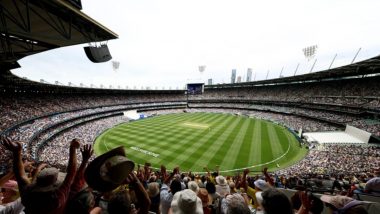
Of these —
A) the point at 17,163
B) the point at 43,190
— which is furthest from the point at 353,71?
the point at 17,163

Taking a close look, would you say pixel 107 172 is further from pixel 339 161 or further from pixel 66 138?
pixel 66 138

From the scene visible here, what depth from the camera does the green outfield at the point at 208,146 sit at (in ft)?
70.3

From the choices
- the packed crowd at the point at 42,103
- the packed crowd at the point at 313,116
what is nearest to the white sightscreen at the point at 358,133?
the packed crowd at the point at 313,116

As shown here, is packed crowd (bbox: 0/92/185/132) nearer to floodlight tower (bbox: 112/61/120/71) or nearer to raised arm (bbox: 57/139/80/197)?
floodlight tower (bbox: 112/61/120/71)

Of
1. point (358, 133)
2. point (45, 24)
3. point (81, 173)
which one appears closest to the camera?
point (81, 173)

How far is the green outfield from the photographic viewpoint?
70.3ft

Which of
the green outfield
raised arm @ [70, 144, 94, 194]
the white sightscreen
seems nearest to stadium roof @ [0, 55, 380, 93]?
the white sightscreen

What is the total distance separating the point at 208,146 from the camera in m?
27.1

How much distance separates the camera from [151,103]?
67812mm

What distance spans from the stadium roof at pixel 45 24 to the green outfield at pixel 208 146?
51.0 ft

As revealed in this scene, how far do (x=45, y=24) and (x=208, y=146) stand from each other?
23300 mm

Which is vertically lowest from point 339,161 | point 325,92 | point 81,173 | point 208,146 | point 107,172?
point 208,146

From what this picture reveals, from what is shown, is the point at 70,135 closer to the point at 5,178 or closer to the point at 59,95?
the point at 59,95

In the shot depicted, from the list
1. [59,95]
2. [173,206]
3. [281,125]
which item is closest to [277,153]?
[281,125]
